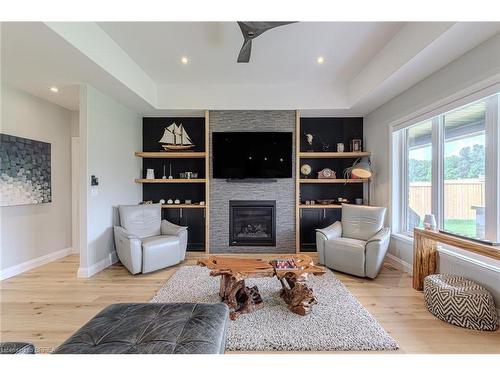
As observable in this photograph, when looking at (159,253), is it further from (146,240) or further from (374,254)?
(374,254)

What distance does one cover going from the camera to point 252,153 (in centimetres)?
431

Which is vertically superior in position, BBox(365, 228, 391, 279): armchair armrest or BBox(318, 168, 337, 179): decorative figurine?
BBox(318, 168, 337, 179): decorative figurine

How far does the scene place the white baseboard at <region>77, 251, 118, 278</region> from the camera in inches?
127

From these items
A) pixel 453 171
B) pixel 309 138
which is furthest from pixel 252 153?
pixel 453 171

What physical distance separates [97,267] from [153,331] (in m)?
2.68

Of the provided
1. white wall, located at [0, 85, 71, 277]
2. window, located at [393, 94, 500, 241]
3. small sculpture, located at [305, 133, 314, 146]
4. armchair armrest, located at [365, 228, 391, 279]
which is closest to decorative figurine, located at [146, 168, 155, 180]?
white wall, located at [0, 85, 71, 277]

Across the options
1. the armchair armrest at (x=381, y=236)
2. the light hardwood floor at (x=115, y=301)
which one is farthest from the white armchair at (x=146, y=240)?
the armchair armrest at (x=381, y=236)

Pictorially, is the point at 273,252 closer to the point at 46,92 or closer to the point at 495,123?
the point at 495,123

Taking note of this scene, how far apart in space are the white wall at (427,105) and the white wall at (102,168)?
438 centimetres

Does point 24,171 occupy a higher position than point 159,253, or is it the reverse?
point 24,171

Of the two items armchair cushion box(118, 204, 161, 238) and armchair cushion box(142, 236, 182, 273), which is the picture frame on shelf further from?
armchair cushion box(118, 204, 161, 238)

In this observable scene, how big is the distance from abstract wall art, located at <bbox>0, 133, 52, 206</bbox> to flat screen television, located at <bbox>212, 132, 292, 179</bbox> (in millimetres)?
2696

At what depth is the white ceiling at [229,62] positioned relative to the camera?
2314mm

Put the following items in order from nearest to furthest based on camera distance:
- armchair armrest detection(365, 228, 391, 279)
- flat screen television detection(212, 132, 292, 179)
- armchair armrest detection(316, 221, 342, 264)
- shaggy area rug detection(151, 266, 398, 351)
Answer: shaggy area rug detection(151, 266, 398, 351) → armchair armrest detection(365, 228, 391, 279) → armchair armrest detection(316, 221, 342, 264) → flat screen television detection(212, 132, 292, 179)
